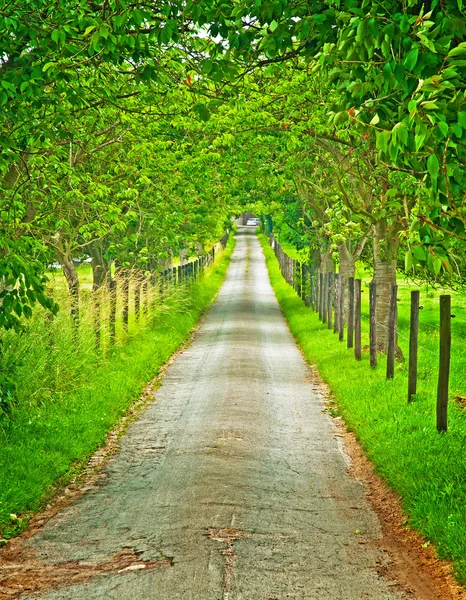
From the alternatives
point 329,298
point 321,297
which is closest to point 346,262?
point 321,297

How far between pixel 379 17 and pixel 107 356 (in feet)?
43.0

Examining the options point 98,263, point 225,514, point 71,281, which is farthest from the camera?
point 98,263

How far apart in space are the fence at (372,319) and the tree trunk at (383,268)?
1.83ft

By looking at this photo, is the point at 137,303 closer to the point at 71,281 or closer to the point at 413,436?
the point at 71,281

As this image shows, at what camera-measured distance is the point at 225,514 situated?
25.2 feet

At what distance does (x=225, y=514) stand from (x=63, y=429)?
394 centimetres

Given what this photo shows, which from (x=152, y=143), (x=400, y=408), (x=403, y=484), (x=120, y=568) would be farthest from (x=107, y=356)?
(x=120, y=568)

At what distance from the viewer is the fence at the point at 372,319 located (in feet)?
34.0

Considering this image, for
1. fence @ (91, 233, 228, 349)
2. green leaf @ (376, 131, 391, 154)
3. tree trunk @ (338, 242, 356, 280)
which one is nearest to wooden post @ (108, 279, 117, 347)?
fence @ (91, 233, 228, 349)

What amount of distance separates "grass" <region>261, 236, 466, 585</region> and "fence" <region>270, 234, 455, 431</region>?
0.97ft

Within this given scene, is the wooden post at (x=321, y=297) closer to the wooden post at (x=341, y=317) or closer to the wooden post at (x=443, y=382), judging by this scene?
the wooden post at (x=341, y=317)

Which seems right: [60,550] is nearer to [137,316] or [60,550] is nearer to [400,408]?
[400,408]

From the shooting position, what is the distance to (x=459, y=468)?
28.4 ft

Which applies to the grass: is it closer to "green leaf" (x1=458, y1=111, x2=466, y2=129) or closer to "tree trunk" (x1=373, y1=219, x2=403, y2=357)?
"tree trunk" (x1=373, y1=219, x2=403, y2=357)
